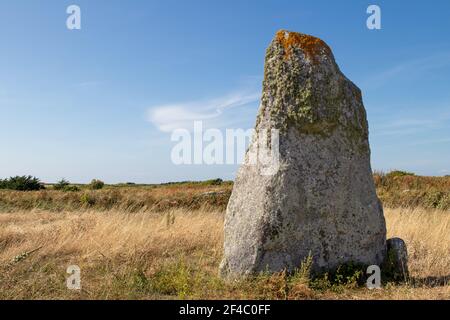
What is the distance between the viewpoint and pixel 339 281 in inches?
239

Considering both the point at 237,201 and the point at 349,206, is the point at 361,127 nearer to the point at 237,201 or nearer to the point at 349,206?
the point at 349,206

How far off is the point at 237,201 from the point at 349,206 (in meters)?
1.57

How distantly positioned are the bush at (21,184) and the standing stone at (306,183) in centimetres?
3293

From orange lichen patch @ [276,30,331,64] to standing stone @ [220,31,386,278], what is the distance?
0.05ft

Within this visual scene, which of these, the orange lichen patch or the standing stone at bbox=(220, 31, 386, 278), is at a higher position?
the orange lichen patch

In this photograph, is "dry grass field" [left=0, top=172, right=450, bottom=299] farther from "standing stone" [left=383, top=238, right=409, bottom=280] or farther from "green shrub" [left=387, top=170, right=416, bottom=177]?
→ "green shrub" [left=387, top=170, right=416, bottom=177]

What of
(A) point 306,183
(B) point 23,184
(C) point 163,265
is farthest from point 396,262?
(B) point 23,184

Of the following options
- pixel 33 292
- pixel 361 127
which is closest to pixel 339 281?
pixel 361 127

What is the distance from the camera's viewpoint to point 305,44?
658 cm

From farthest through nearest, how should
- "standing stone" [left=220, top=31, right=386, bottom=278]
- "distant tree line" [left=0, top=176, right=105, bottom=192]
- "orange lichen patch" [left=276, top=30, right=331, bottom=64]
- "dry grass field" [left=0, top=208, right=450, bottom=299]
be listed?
"distant tree line" [left=0, top=176, right=105, bottom=192] → "orange lichen patch" [left=276, top=30, right=331, bottom=64] → "standing stone" [left=220, top=31, right=386, bottom=278] → "dry grass field" [left=0, top=208, right=450, bottom=299]

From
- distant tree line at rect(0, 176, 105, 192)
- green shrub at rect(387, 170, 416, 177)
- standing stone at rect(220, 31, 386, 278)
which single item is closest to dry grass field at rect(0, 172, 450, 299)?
standing stone at rect(220, 31, 386, 278)

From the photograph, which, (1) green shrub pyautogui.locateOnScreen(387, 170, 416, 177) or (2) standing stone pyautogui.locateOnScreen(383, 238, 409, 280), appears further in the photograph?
(1) green shrub pyautogui.locateOnScreen(387, 170, 416, 177)

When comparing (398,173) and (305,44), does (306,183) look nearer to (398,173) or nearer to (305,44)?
(305,44)

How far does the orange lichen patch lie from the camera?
21.4 feet
